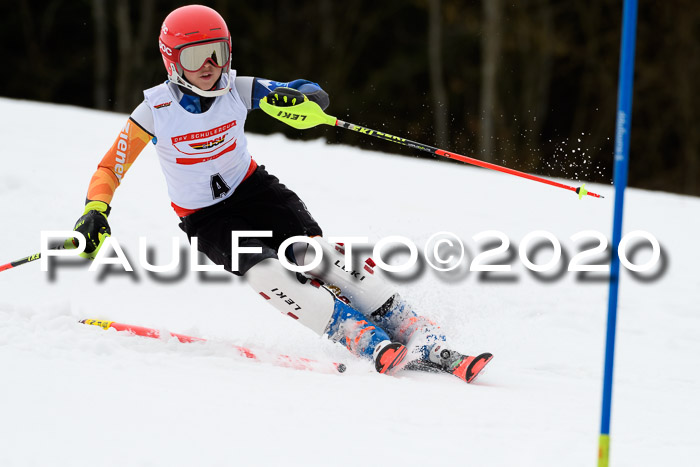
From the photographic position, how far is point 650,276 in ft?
17.7

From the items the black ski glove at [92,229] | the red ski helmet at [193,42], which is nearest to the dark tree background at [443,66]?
the red ski helmet at [193,42]

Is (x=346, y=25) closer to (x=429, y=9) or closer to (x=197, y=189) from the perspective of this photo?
(x=429, y=9)

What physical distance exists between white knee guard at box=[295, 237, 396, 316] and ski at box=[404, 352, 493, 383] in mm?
306

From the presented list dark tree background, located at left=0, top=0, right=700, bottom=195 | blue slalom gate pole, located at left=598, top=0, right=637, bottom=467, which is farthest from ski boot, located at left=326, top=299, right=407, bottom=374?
dark tree background, located at left=0, top=0, right=700, bottom=195

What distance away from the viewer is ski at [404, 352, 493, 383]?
3.31m

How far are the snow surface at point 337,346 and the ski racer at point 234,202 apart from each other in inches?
8.9

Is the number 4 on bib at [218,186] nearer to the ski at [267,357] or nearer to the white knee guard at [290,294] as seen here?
the white knee guard at [290,294]

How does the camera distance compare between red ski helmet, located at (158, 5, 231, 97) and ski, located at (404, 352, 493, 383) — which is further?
red ski helmet, located at (158, 5, 231, 97)

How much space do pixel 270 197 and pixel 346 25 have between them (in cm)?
1594

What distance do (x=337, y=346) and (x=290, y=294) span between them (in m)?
0.66

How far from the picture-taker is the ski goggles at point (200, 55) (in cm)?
342

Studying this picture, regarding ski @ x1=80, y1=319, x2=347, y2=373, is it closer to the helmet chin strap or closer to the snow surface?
the snow surface

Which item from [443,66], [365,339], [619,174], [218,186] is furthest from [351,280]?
[443,66]

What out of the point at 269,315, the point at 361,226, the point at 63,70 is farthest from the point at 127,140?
the point at 63,70
